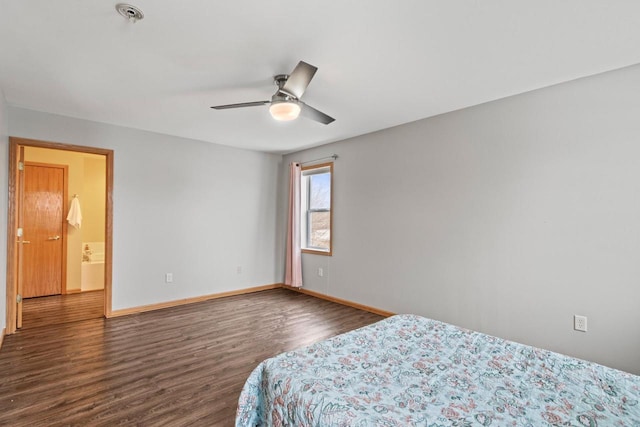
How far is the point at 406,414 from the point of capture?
1.19m

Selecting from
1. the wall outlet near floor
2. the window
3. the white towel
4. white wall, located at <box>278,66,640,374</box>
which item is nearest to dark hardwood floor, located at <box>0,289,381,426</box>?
white wall, located at <box>278,66,640,374</box>

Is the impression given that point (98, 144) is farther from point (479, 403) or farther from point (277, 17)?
point (479, 403)

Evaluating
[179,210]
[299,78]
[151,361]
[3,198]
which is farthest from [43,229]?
[299,78]

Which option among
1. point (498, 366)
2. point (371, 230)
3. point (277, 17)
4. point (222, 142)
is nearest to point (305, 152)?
point (222, 142)

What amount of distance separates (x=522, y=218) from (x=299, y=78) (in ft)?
7.78

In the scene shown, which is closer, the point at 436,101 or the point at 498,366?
the point at 498,366

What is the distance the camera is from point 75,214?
518 cm

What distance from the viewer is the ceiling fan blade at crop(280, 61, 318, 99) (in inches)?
83.8

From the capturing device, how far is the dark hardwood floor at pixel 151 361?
2.04 m

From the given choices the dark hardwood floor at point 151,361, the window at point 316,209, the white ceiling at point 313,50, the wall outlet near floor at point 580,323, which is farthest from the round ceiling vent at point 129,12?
the wall outlet near floor at point 580,323

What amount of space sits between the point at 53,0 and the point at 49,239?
473 cm

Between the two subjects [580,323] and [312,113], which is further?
[312,113]

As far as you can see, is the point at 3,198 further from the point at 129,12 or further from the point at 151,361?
the point at 129,12

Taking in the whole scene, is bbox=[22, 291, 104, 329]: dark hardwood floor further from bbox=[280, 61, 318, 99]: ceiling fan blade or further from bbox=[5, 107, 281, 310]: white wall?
bbox=[280, 61, 318, 99]: ceiling fan blade
